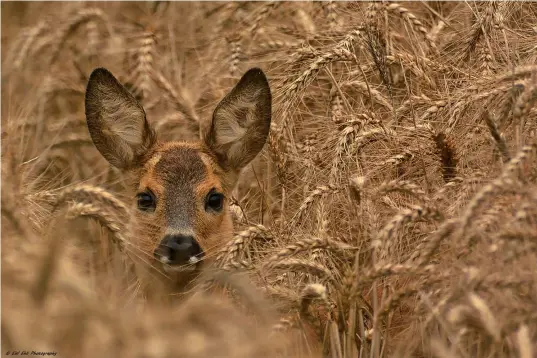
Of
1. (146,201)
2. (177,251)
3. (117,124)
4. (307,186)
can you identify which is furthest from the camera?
(117,124)

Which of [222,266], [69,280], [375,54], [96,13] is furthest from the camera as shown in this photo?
[96,13]

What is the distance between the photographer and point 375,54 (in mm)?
6629

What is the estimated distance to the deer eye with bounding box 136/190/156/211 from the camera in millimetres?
6445

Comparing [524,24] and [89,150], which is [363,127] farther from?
[89,150]

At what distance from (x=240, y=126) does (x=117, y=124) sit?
2.87ft

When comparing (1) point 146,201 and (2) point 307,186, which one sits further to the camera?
(1) point 146,201

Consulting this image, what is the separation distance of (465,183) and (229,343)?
2142mm

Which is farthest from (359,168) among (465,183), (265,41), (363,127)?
(265,41)

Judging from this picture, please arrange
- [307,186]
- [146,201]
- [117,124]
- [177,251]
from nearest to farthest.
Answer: [177,251] < [307,186] < [146,201] < [117,124]

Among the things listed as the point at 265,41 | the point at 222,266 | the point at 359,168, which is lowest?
the point at 222,266

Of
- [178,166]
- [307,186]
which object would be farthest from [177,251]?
[307,186]

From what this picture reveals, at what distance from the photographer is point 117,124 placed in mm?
6914

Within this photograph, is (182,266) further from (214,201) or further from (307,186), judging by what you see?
(307,186)

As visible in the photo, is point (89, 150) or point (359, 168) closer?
point (359, 168)
